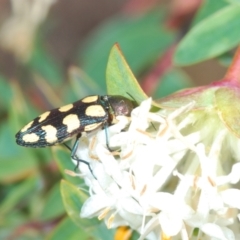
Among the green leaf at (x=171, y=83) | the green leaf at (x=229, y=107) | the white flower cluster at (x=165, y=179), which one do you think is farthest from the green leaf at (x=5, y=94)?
the green leaf at (x=229, y=107)

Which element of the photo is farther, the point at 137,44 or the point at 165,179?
the point at 137,44

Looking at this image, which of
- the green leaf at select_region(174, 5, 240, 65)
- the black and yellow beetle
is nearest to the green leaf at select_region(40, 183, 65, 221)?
the black and yellow beetle

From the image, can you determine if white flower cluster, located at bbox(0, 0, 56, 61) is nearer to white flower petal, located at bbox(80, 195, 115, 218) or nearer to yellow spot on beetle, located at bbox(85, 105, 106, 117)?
yellow spot on beetle, located at bbox(85, 105, 106, 117)

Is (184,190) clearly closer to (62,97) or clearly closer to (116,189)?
(116,189)

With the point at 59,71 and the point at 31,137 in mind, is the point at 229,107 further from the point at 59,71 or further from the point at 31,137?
the point at 59,71

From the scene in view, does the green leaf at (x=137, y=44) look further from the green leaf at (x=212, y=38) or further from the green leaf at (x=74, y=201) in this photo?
the green leaf at (x=74, y=201)

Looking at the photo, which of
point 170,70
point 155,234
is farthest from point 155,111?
point 170,70

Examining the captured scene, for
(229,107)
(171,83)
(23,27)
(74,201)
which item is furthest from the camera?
(23,27)

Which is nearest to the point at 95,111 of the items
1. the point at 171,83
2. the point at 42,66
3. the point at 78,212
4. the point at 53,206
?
the point at 78,212
